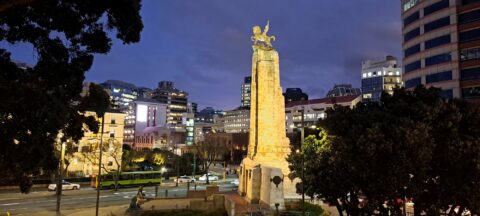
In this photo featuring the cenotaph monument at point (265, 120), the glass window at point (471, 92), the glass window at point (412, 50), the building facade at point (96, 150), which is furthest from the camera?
the glass window at point (412, 50)

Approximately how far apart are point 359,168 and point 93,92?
47.2ft

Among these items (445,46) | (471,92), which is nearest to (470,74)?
(471,92)

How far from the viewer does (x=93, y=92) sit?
71.5 ft

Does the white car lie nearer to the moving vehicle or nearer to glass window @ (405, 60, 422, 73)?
the moving vehicle

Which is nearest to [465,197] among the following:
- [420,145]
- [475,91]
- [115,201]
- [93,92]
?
[420,145]

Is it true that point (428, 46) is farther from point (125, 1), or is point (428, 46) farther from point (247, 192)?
point (125, 1)

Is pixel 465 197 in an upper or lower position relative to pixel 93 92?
lower

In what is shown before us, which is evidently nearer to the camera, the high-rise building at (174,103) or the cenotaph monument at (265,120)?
the cenotaph monument at (265,120)

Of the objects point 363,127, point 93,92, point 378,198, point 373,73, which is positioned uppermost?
point 373,73

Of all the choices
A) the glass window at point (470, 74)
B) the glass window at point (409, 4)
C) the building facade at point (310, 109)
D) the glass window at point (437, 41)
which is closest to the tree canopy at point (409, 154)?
the glass window at point (470, 74)

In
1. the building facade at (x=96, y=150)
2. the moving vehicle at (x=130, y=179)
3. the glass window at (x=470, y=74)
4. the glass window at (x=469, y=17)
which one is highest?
the glass window at (x=469, y=17)

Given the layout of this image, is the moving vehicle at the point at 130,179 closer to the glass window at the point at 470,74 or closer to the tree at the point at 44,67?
the tree at the point at 44,67

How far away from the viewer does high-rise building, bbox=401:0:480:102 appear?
57750mm

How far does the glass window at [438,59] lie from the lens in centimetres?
6078
